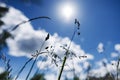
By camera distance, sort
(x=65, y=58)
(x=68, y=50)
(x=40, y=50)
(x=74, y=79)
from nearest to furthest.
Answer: (x=65, y=58) < (x=40, y=50) < (x=68, y=50) < (x=74, y=79)

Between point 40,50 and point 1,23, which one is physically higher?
point 40,50

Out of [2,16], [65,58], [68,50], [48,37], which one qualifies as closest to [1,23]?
[2,16]

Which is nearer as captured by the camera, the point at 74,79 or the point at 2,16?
the point at 2,16

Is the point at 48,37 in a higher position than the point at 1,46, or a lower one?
higher

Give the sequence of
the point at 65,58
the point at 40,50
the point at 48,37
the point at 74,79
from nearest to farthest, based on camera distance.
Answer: the point at 48,37, the point at 65,58, the point at 40,50, the point at 74,79

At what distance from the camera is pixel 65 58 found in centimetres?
265

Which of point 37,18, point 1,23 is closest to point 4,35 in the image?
point 1,23

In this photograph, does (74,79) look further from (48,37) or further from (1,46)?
(1,46)

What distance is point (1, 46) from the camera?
1181 mm

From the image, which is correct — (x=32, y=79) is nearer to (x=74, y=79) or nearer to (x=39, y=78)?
(x=39, y=78)

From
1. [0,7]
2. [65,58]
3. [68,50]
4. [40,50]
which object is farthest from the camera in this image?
[68,50]

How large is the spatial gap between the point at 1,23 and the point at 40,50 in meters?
1.71

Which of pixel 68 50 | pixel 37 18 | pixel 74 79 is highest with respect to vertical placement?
pixel 74 79

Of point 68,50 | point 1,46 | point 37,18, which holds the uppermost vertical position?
point 68,50
